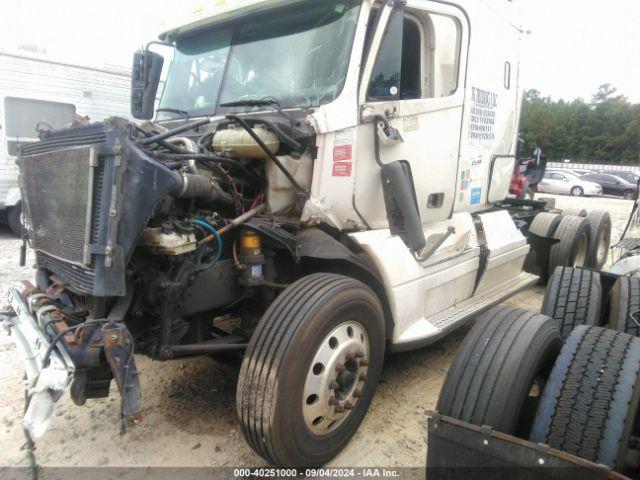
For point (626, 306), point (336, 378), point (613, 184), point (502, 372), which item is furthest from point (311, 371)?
point (613, 184)

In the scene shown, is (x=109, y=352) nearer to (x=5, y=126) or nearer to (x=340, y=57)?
(x=340, y=57)

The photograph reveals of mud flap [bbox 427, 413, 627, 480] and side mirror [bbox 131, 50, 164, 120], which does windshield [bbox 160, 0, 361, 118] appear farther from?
mud flap [bbox 427, 413, 627, 480]

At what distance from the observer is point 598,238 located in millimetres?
6684

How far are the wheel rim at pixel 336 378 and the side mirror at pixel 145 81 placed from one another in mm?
2723

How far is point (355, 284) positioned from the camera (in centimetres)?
293

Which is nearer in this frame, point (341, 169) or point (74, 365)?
point (74, 365)

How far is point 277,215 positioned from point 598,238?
5271 millimetres

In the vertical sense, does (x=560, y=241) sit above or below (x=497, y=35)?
below

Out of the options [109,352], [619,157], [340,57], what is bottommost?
[109,352]

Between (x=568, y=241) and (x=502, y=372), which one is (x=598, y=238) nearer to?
(x=568, y=241)

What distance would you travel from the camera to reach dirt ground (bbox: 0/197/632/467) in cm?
293

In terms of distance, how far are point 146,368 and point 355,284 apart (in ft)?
6.96

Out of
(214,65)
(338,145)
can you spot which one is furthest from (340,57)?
(214,65)

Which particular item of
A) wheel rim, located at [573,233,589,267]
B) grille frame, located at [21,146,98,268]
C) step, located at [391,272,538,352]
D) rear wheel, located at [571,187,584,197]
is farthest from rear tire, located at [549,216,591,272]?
rear wheel, located at [571,187,584,197]
